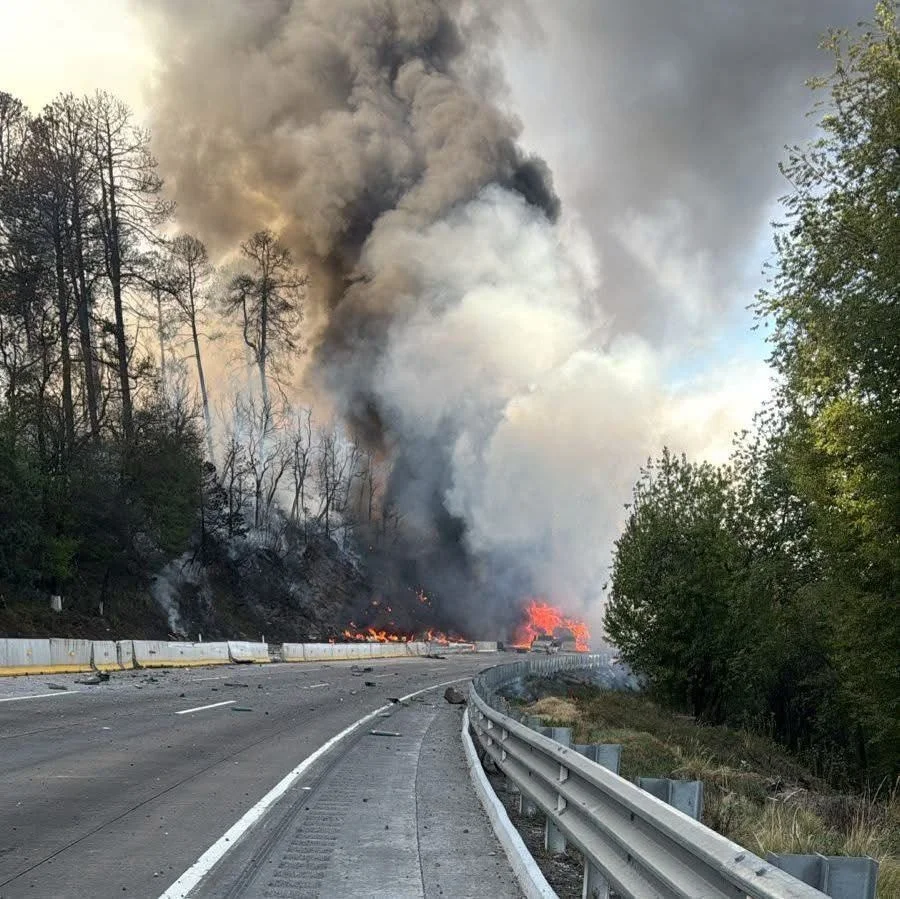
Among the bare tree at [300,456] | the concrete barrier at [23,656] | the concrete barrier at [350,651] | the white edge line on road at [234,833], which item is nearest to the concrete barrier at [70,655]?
the concrete barrier at [23,656]

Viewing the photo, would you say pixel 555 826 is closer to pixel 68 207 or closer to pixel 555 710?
pixel 555 710

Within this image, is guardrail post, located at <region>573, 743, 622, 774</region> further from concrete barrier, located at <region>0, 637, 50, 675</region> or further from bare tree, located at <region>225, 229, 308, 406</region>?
bare tree, located at <region>225, 229, 308, 406</region>

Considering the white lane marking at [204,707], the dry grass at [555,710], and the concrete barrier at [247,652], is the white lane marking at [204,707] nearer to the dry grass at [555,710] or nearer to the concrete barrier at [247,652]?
the dry grass at [555,710]

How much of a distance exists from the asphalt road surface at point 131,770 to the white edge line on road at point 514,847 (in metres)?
2.19

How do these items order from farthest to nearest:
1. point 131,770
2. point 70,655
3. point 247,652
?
point 247,652, point 70,655, point 131,770

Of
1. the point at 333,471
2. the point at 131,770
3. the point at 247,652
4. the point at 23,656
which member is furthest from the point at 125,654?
the point at 333,471

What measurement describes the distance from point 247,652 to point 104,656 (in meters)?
11.1

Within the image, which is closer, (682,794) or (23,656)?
(682,794)

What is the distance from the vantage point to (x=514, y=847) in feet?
20.4

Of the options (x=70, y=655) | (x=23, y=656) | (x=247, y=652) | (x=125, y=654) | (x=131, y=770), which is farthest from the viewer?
(x=247, y=652)

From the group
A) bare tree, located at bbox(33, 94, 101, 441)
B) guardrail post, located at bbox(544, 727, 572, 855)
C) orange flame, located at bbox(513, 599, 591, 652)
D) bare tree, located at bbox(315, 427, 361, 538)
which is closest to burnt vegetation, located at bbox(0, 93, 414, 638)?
bare tree, located at bbox(33, 94, 101, 441)

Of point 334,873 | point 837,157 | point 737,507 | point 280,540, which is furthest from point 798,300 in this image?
point 280,540

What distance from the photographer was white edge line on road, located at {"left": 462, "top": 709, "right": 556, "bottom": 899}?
17.2 feet

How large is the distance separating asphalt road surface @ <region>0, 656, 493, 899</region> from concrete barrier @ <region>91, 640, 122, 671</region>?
351 centimetres
